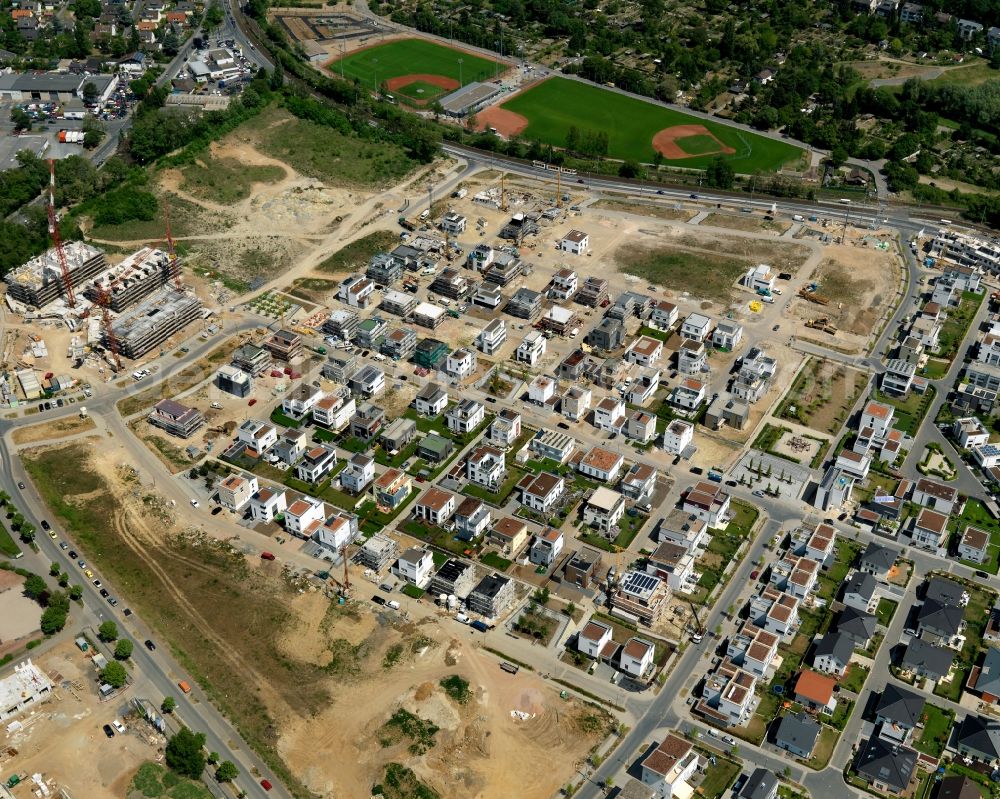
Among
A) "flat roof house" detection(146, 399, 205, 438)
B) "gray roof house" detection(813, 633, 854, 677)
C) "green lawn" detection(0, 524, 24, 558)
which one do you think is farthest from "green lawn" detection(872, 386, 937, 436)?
"green lawn" detection(0, 524, 24, 558)

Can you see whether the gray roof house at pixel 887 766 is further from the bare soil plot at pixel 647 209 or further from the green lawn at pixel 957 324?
the bare soil plot at pixel 647 209

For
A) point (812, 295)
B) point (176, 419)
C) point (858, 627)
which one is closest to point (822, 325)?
point (812, 295)

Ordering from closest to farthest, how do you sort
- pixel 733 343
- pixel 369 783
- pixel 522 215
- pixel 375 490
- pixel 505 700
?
1. pixel 369 783
2. pixel 505 700
3. pixel 375 490
4. pixel 733 343
5. pixel 522 215

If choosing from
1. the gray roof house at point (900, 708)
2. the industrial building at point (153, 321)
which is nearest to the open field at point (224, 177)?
the industrial building at point (153, 321)

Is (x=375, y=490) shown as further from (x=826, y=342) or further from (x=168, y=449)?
(x=826, y=342)

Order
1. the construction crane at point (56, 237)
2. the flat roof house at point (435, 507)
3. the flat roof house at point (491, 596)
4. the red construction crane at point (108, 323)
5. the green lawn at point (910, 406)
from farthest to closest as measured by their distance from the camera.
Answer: the construction crane at point (56, 237)
the red construction crane at point (108, 323)
the green lawn at point (910, 406)
the flat roof house at point (435, 507)
the flat roof house at point (491, 596)

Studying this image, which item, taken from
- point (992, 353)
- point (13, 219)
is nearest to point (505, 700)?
point (992, 353)
